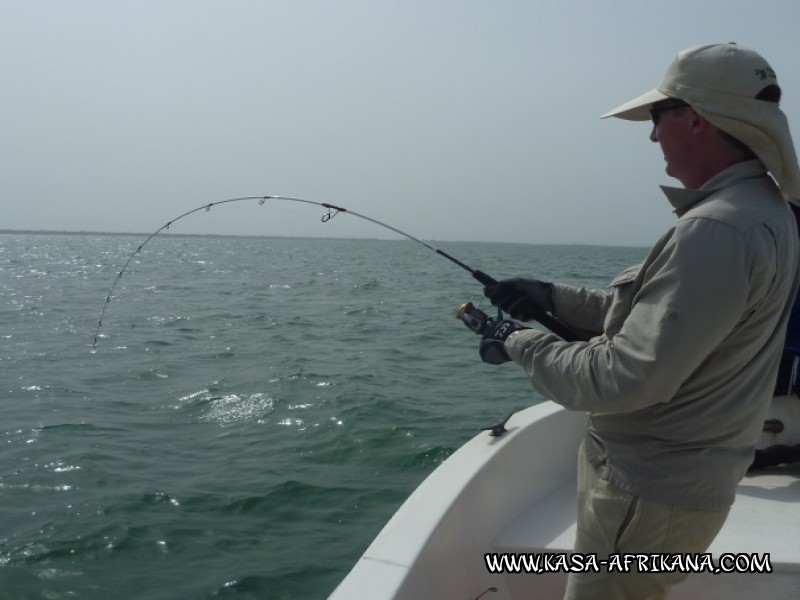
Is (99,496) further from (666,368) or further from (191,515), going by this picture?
(666,368)

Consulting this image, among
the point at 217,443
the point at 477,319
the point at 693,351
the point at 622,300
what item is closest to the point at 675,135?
the point at 622,300

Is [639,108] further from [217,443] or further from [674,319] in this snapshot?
[217,443]

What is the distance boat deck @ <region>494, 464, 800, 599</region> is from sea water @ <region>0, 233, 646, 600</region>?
1.55 meters

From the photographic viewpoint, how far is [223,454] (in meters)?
5.87

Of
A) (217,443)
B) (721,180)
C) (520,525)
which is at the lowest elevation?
(217,443)

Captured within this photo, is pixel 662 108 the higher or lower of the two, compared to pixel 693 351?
higher

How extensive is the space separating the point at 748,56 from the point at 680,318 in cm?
55

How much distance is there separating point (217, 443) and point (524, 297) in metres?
4.56

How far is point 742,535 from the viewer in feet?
8.88

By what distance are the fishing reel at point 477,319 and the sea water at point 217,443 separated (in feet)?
7.78

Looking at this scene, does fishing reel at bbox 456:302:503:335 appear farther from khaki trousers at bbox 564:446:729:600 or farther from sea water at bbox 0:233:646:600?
sea water at bbox 0:233:646:600

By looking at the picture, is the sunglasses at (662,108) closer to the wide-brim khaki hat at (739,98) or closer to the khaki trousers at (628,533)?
the wide-brim khaki hat at (739,98)

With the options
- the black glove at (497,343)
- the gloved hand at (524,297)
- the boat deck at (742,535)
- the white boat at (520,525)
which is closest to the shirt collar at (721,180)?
the black glove at (497,343)

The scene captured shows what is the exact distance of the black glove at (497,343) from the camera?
1835 millimetres
